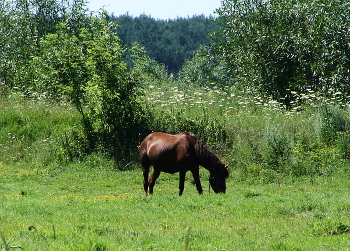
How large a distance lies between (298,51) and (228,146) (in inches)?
371

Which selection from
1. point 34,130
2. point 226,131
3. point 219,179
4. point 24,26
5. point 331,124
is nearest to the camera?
point 219,179

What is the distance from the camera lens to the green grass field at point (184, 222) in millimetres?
7840

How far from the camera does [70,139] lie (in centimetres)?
2227

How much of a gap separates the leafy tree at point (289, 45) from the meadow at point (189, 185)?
5.94 ft

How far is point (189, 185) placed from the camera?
17.8 m

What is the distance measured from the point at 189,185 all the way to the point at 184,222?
7.80m

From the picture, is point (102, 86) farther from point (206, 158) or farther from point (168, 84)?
point (168, 84)

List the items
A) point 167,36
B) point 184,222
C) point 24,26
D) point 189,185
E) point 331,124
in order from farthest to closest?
1. point 167,36
2. point 24,26
3. point 331,124
4. point 189,185
5. point 184,222

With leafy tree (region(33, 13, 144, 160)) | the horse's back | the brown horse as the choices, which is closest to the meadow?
the brown horse

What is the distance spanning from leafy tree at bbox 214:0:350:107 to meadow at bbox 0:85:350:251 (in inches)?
71.3

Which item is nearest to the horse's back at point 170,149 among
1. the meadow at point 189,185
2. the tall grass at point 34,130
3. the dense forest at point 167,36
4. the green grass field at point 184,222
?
the meadow at point 189,185

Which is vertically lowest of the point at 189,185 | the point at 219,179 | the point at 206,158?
the point at 189,185

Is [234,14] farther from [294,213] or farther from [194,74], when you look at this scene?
[194,74]

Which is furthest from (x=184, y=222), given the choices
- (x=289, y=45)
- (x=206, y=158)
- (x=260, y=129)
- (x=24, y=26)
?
(x=24, y=26)
